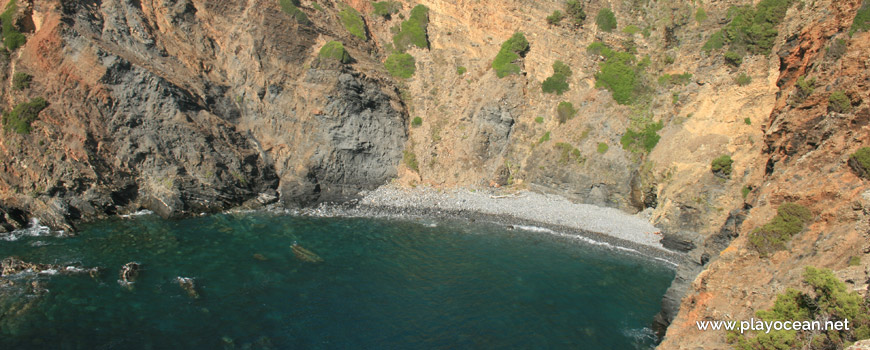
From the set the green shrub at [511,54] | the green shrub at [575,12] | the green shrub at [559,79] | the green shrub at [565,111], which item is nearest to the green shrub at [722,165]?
the green shrub at [565,111]

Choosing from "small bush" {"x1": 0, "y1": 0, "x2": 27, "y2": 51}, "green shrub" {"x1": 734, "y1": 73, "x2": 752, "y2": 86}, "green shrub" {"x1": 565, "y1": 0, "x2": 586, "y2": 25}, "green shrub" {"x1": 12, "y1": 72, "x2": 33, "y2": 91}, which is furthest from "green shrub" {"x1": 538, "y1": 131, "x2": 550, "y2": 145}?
"small bush" {"x1": 0, "y1": 0, "x2": 27, "y2": 51}

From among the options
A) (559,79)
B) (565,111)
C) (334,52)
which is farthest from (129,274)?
(559,79)

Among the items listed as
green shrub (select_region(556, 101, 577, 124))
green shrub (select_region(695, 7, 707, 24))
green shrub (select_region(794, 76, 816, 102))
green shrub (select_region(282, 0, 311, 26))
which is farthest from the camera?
green shrub (select_region(282, 0, 311, 26))

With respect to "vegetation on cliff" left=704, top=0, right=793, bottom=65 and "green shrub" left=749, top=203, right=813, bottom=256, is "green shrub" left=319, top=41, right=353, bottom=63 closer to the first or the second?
"vegetation on cliff" left=704, top=0, right=793, bottom=65

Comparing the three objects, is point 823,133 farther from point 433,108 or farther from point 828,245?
point 433,108

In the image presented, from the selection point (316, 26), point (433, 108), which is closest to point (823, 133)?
point (433, 108)

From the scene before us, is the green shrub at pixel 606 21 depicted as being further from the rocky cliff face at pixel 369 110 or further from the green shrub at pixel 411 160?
the green shrub at pixel 411 160
